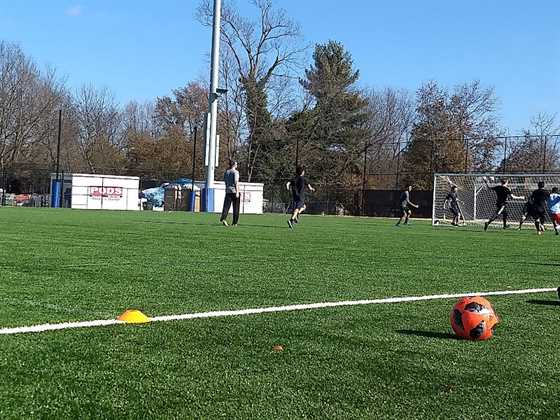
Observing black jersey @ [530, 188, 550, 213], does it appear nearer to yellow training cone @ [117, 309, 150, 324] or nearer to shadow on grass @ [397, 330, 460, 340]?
shadow on grass @ [397, 330, 460, 340]

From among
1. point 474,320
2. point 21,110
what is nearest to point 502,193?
point 474,320

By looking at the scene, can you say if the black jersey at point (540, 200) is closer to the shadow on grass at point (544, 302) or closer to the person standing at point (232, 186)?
the person standing at point (232, 186)

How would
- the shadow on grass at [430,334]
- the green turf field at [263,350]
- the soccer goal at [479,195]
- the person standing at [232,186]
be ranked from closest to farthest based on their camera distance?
the green turf field at [263,350], the shadow on grass at [430,334], the person standing at [232,186], the soccer goal at [479,195]

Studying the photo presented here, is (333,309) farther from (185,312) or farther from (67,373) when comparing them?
(67,373)

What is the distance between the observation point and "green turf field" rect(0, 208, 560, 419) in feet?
9.67

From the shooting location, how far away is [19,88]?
59.9m

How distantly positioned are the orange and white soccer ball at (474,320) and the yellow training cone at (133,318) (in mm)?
2064

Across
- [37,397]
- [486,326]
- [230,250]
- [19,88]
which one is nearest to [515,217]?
[230,250]

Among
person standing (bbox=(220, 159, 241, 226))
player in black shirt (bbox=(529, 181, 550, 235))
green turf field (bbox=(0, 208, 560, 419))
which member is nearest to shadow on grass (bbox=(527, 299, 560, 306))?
green turf field (bbox=(0, 208, 560, 419))

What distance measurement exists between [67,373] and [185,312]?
1832 mm

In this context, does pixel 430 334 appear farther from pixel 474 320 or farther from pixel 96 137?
pixel 96 137

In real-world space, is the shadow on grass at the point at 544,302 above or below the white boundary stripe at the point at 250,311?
above

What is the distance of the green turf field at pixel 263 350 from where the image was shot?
2.95 metres

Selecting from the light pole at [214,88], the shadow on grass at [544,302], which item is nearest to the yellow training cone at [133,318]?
the shadow on grass at [544,302]
